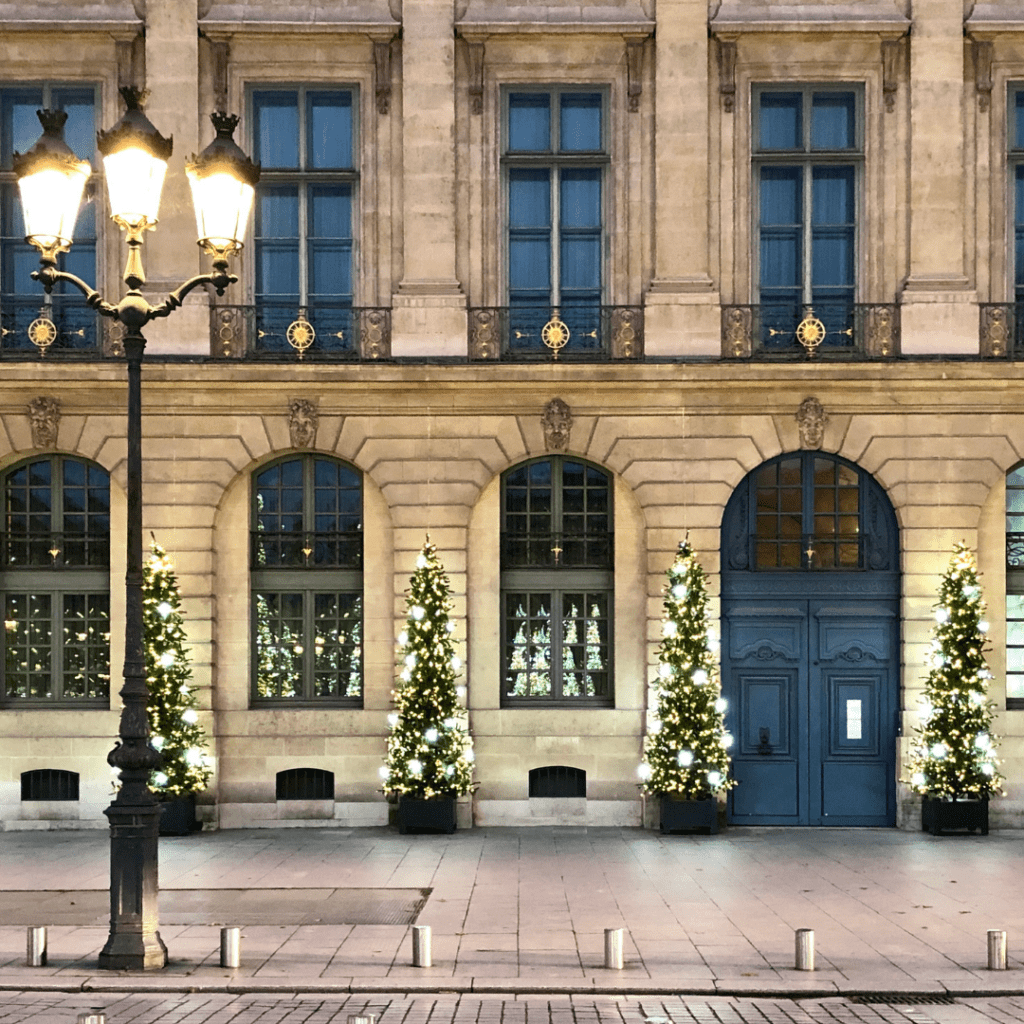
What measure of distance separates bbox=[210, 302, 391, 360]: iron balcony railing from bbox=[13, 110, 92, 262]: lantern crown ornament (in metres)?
9.06

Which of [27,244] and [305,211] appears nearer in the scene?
[27,244]

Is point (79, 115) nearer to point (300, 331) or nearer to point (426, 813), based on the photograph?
point (300, 331)

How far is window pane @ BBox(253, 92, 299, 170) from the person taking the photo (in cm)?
2131

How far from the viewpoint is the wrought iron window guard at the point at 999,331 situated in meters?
20.7

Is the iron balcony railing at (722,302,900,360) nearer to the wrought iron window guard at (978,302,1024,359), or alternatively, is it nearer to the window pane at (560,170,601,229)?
the wrought iron window guard at (978,302,1024,359)

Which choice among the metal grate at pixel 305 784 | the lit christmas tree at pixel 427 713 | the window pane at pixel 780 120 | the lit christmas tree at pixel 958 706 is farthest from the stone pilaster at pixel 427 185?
the lit christmas tree at pixel 958 706

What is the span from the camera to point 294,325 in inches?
828

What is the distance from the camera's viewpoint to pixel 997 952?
11906 millimetres

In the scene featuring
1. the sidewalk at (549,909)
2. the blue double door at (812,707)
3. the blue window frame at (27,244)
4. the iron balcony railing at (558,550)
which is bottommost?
the sidewalk at (549,909)

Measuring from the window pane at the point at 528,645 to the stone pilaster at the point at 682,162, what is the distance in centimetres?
456

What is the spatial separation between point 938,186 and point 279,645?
13.0 m

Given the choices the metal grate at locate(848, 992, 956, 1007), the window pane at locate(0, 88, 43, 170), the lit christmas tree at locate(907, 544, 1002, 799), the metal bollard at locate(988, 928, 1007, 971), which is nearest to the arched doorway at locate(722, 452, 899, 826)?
the lit christmas tree at locate(907, 544, 1002, 799)

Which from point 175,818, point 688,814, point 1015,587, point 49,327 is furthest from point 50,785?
point 1015,587

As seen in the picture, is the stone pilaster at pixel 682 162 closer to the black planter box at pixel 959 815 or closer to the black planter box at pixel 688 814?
the black planter box at pixel 688 814
